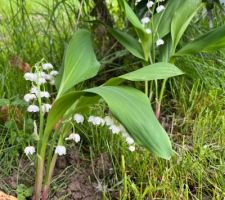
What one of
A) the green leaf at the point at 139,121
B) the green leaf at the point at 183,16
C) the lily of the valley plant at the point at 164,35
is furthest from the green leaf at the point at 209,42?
the green leaf at the point at 139,121

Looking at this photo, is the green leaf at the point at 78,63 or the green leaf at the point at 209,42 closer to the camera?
the green leaf at the point at 78,63

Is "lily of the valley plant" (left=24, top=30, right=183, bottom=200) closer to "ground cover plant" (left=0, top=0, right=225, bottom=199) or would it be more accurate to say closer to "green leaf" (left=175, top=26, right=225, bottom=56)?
"ground cover plant" (left=0, top=0, right=225, bottom=199)

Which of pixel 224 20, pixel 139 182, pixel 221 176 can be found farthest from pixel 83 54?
pixel 224 20

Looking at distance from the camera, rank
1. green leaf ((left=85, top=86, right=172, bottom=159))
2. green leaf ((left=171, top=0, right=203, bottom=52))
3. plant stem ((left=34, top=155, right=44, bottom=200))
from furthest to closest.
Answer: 1. green leaf ((left=171, top=0, right=203, bottom=52))
2. plant stem ((left=34, top=155, right=44, bottom=200))
3. green leaf ((left=85, top=86, right=172, bottom=159))

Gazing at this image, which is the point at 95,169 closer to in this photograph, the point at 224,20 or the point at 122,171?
the point at 122,171

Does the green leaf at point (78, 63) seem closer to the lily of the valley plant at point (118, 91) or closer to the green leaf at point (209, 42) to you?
the lily of the valley plant at point (118, 91)

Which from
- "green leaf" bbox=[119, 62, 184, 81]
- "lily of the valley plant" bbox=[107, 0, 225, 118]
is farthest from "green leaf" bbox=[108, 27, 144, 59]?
"green leaf" bbox=[119, 62, 184, 81]
